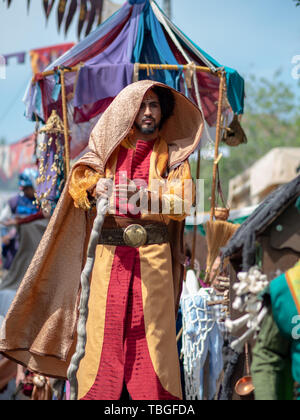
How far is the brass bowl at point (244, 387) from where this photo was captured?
129 inches

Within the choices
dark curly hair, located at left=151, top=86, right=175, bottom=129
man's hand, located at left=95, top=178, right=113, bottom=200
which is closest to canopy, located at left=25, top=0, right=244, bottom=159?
dark curly hair, located at left=151, top=86, right=175, bottom=129

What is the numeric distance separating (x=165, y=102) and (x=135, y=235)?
40.9 inches

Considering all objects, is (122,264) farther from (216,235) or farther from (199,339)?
(216,235)

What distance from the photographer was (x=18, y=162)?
45.4 feet

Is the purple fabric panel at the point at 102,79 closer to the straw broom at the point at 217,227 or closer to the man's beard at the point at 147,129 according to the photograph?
the straw broom at the point at 217,227

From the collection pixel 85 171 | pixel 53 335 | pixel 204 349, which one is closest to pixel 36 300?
pixel 53 335

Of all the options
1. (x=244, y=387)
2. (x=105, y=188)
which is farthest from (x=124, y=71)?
(x=244, y=387)

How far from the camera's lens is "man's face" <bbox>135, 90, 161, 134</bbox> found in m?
4.07

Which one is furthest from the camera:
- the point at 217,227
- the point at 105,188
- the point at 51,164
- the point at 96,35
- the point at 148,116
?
the point at 96,35

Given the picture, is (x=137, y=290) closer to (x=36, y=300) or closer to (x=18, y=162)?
(x=36, y=300)

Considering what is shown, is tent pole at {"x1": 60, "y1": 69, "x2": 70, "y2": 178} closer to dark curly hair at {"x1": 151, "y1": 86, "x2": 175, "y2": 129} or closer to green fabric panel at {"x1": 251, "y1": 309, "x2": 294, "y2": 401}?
dark curly hair at {"x1": 151, "y1": 86, "x2": 175, "y2": 129}

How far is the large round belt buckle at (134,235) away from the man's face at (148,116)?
2.14 ft

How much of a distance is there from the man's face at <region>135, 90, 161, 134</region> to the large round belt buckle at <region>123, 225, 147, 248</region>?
652mm

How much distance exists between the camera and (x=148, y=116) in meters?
4.07
